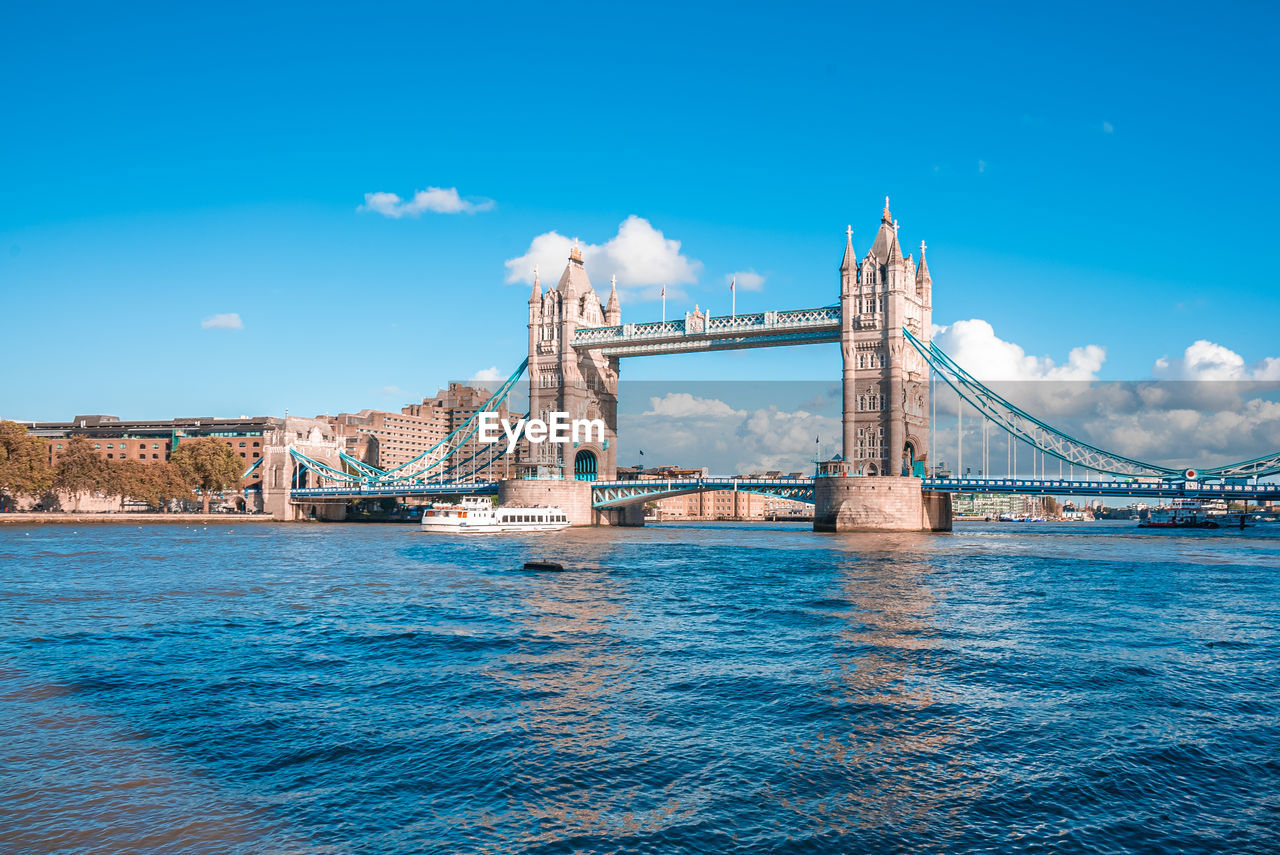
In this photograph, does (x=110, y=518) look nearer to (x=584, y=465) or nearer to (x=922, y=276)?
(x=584, y=465)

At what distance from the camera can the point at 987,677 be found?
20484mm

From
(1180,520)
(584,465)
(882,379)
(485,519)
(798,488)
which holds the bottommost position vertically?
(1180,520)

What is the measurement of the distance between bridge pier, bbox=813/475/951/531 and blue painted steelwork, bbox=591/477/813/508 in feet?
15.6

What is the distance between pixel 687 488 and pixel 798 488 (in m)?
13.1

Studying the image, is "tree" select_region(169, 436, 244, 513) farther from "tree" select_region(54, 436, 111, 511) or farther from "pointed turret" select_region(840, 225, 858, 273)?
"pointed turret" select_region(840, 225, 858, 273)

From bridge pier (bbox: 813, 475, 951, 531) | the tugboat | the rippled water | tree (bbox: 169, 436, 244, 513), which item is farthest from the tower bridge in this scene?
the tugboat

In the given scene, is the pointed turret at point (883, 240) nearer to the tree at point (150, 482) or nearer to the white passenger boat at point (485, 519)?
the white passenger boat at point (485, 519)

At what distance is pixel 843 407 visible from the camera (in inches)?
3590

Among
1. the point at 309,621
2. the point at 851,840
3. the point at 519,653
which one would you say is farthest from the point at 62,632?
the point at 851,840

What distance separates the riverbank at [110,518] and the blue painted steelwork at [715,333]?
159 ft

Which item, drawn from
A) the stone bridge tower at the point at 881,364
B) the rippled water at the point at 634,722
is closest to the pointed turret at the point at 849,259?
the stone bridge tower at the point at 881,364

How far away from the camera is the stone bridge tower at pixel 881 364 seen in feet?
291

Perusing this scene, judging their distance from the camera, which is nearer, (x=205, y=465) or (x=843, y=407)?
(x=843, y=407)

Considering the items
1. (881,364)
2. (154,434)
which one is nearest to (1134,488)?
(881,364)
